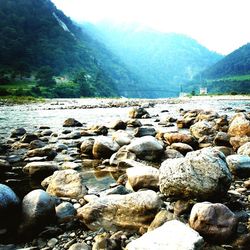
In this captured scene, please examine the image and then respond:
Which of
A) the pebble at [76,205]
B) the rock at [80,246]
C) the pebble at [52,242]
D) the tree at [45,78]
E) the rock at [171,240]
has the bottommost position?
the pebble at [52,242]

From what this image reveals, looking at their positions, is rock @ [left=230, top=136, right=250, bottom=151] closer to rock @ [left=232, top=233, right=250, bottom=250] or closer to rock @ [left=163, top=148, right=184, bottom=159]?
rock @ [left=163, top=148, right=184, bottom=159]

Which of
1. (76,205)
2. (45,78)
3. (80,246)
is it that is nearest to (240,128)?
(76,205)

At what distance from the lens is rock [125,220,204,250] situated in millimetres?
3672

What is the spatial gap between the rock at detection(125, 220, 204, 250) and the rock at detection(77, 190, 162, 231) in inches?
43.5


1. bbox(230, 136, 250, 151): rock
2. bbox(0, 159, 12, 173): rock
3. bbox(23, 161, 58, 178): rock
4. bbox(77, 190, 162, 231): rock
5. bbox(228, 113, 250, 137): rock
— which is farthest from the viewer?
bbox(228, 113, 250, 137): rock

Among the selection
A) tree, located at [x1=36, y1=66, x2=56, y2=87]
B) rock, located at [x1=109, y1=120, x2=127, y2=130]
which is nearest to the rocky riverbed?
rock, located at [x1=109, y1=120, x2=127, y2=130]

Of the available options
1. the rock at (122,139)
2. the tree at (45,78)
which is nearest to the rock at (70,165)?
the rock at (122,139)

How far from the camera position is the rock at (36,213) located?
499 cm

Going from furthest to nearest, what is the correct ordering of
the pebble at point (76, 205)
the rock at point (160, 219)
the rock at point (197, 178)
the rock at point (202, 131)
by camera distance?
the rock at point (202, 131) → the pebble at point (76, 205) → the rock at point (197, 178) → the rock at point (160, 219)

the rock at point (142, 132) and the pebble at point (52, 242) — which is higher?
the rock at point (142, 132)

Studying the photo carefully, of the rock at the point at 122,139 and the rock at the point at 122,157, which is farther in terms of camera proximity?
the rock at the point at 122,139

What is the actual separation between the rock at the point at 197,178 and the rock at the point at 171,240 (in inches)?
69.1

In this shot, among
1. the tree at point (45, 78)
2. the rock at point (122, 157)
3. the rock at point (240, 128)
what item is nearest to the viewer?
the rock at point (122, 157)

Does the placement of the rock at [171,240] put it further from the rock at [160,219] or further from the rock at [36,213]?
the rock at [36,213]
